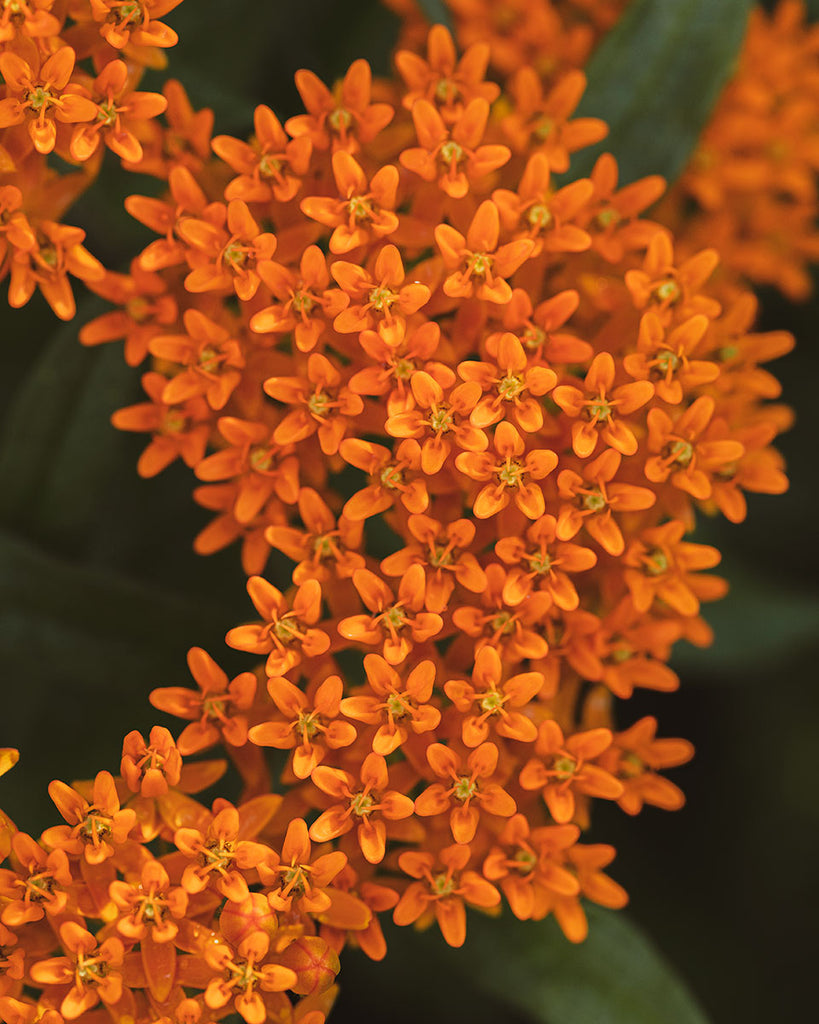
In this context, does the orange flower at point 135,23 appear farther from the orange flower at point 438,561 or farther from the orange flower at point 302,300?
Result: the orange flower at point 438,561

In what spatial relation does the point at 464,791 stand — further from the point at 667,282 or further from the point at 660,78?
the point at 660,78

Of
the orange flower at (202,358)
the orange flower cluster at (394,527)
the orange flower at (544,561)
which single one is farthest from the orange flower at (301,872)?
the orange flower at (202,358)

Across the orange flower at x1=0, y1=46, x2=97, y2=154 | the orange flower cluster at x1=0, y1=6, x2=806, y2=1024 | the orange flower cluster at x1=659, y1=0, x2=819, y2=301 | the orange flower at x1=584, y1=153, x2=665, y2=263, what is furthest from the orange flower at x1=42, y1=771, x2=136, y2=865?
→ the orange flower cluster at x1=659, y1=0, x2=819, y2=301

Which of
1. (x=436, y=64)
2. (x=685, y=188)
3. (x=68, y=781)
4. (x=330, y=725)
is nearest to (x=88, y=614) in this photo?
(x=68, y=781)

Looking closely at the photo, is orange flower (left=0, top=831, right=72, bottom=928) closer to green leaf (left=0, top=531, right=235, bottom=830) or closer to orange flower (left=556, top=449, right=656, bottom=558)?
green leaf (left=0, top=531, right=235, bottom=830)

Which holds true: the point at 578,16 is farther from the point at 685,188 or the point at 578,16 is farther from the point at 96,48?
the point at 96,48

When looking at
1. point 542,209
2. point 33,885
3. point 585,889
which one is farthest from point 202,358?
point 585,889
